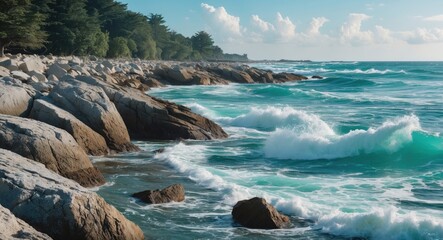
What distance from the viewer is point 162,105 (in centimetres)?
1852

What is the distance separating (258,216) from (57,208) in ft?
11.1

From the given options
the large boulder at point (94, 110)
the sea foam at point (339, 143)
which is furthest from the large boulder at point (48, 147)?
the sea foam at point (339, 143)

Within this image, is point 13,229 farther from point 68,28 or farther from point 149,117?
point 68,28

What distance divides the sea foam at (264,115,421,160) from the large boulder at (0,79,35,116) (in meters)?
7.16

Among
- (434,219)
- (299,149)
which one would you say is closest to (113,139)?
(299,149)

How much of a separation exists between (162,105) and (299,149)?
4.83m

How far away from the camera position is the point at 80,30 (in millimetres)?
52750

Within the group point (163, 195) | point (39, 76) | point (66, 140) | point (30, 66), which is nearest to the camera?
point (163, 195)

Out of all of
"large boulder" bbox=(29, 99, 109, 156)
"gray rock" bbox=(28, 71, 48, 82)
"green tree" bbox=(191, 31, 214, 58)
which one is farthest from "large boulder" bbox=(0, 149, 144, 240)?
"green tree" bbox=(191, 31, 214, 58)

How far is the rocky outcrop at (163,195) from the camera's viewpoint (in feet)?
33.8

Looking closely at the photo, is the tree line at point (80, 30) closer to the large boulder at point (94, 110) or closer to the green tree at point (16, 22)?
the green tree at point (16, 22)

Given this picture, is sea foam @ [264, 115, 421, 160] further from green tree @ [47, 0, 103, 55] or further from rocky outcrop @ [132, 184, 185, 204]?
green tree @ [47, 0, 103, 55]

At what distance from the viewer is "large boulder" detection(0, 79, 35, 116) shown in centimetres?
1393

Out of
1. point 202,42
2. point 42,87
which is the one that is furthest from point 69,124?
point 202,42
